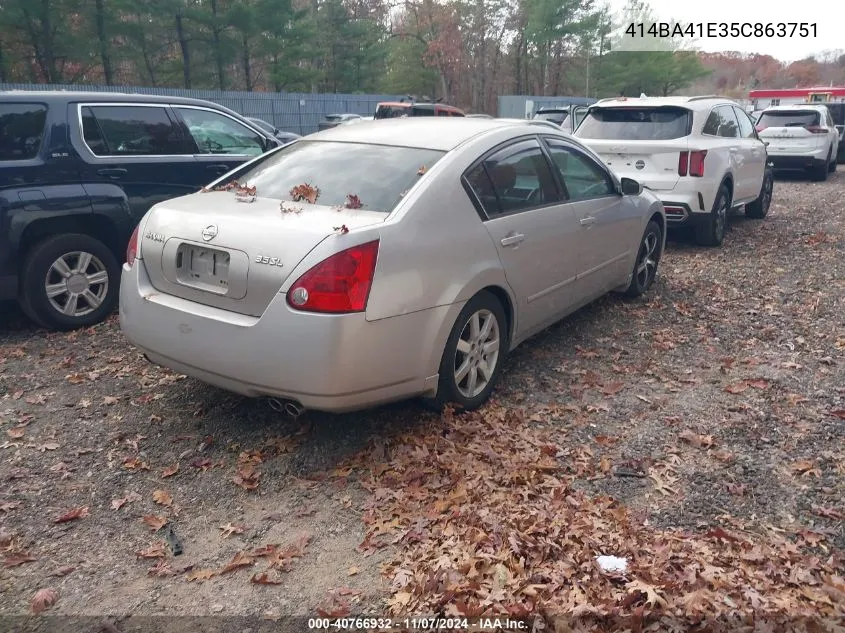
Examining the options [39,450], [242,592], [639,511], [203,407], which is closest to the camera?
[242,592]

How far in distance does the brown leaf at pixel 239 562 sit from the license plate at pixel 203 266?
4.25 feet

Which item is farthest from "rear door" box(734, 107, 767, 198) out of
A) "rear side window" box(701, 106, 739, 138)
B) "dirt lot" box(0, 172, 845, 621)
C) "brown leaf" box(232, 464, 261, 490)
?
"brown leaf" box(232, 464, 261, 490)

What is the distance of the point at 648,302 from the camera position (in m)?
6.87

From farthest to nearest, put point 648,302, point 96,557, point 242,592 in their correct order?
point 648,302, point 96,557, point 242,592

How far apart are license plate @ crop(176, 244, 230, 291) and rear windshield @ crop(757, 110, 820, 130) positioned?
17.4 meters

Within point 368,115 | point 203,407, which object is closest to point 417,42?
point 368,115

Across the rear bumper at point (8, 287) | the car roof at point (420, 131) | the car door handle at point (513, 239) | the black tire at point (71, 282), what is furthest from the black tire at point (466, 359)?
the rear bumper at point (8, 287)

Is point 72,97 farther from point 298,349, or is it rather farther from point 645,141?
point 645,141

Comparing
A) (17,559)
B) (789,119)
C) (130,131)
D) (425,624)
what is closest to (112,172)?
(130,131)

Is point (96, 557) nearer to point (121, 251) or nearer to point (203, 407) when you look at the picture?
point (203, 407)

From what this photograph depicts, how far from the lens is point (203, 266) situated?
12.7 ft

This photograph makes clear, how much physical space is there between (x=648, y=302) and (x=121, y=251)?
4586mm

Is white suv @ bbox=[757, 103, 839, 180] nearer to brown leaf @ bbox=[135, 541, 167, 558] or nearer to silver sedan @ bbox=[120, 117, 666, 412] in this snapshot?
silver sedan @ bbox=[120, 117, 666, 412]

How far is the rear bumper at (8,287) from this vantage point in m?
5.53
